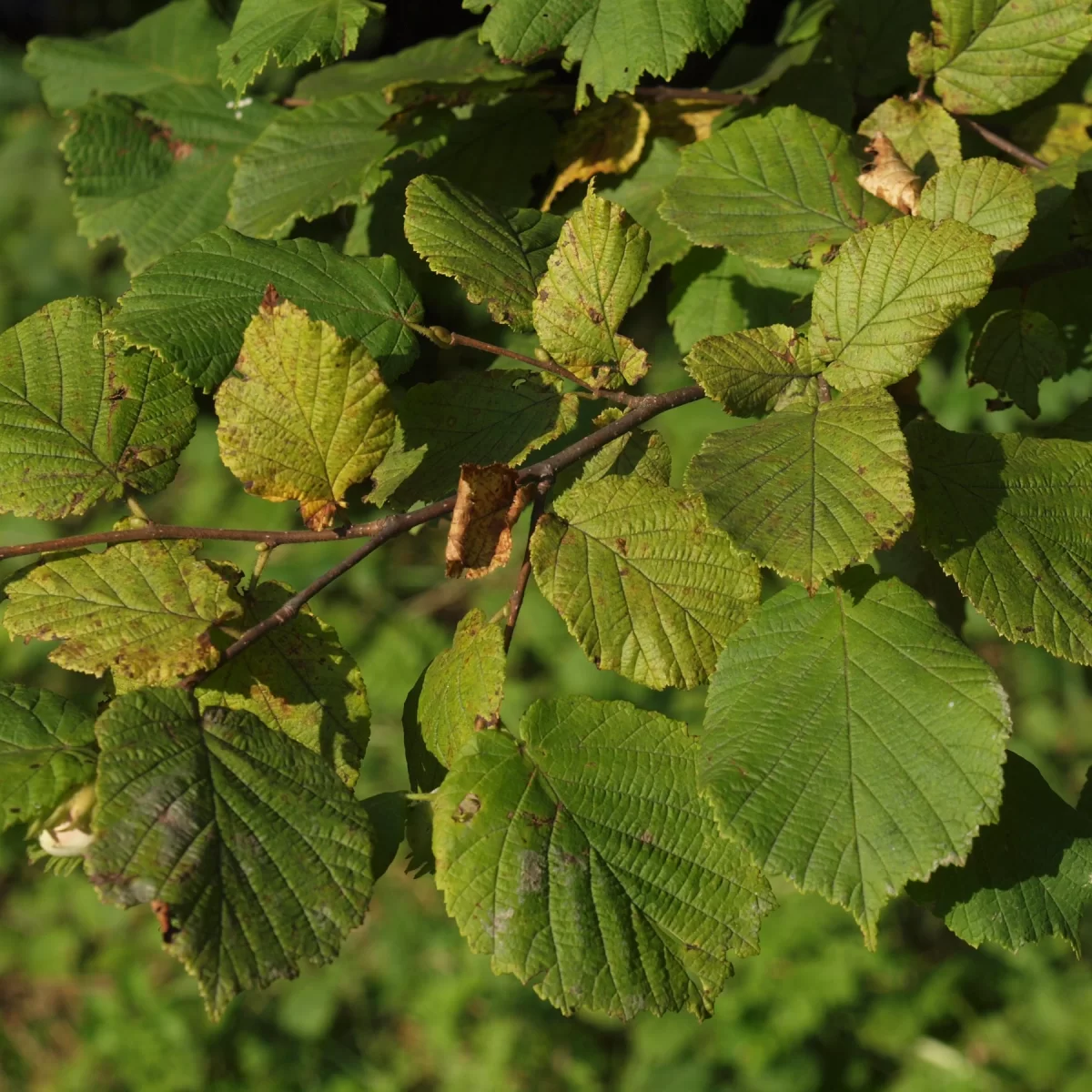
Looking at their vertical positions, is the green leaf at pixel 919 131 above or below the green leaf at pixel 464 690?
above

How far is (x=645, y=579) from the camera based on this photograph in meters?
1.21

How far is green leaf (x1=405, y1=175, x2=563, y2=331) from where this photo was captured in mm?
1342

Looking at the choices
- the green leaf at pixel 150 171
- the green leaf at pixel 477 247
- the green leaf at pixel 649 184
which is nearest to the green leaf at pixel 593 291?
the green leaf at pixel 477 247

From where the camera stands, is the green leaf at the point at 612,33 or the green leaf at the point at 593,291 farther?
the green leaf at the point at 612,33

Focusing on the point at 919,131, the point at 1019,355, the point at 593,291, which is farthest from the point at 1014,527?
the point at 919,131

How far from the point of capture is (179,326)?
134 centimetres

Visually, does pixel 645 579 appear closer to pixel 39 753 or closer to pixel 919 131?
pixel 39 753

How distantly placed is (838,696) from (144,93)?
1611mm

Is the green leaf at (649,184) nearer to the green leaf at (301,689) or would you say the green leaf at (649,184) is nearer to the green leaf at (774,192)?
the green leaf at (774,192)

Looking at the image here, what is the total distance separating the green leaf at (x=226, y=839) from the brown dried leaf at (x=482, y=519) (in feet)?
0.82

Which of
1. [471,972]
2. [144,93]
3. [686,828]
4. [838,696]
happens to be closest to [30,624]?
[686,828]

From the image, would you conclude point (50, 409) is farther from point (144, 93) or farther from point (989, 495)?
point (989, 495)

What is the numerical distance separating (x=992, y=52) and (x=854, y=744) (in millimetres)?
1012

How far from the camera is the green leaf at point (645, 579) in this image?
1.19 meters
